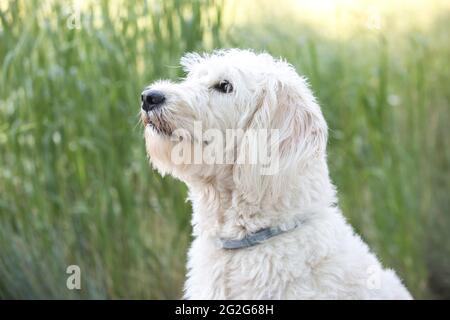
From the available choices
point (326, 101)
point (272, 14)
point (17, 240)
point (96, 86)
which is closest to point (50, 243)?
point (17, 240)

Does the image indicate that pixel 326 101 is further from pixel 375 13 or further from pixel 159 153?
pixel 159 153

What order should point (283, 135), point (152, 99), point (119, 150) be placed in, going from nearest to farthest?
1. point (152, 99)
2. point (283, 135)
3. point (119, 150)

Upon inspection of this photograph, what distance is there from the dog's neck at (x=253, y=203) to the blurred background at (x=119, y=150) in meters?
1.18

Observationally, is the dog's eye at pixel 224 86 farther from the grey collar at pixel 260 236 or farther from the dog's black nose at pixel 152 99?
the grey collar at pixel 260 236

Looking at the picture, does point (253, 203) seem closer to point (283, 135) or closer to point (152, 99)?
point (283, 135)

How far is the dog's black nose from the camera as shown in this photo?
11.3 ft

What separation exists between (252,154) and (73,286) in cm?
164

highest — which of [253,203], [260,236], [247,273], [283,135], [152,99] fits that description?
[152,99]

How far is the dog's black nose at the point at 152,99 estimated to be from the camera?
3434 mm

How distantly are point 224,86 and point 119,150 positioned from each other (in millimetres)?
1391

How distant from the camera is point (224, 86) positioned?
3.61 m

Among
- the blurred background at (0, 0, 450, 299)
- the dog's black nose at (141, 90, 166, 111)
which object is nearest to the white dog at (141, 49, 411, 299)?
the dog's black nose at (141, 90, 166, 111)

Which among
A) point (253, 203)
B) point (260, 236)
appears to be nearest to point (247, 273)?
point (260, 236)

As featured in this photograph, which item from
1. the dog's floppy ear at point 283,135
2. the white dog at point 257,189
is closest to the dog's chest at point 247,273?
the white dog at point 257,189
